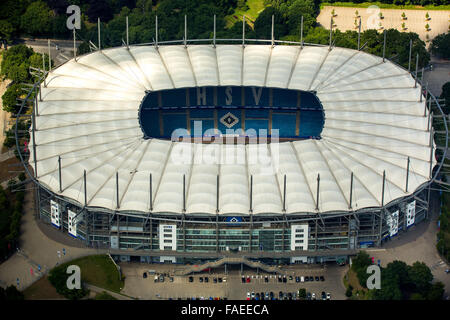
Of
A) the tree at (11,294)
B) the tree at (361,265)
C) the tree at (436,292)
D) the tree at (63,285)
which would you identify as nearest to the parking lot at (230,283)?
the tree at (361,265)

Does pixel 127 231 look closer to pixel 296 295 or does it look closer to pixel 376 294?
pixel 296 295

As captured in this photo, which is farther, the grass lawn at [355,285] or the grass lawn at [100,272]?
the grass lawn at [100,272]

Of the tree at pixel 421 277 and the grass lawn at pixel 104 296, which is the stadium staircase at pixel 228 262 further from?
the tree at pixel 421 277

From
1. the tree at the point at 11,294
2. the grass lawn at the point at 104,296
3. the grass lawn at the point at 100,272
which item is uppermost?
the grass lawn at the point at 100,272

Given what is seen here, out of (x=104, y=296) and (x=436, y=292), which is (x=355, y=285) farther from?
(x=104, y=296)

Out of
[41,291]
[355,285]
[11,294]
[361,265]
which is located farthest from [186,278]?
[361,265]

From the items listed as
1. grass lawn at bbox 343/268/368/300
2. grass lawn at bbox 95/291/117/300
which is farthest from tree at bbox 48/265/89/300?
grass lawn at bbox 343/268/368/300

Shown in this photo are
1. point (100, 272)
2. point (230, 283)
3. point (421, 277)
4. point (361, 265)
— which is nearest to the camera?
point (421, 277)
